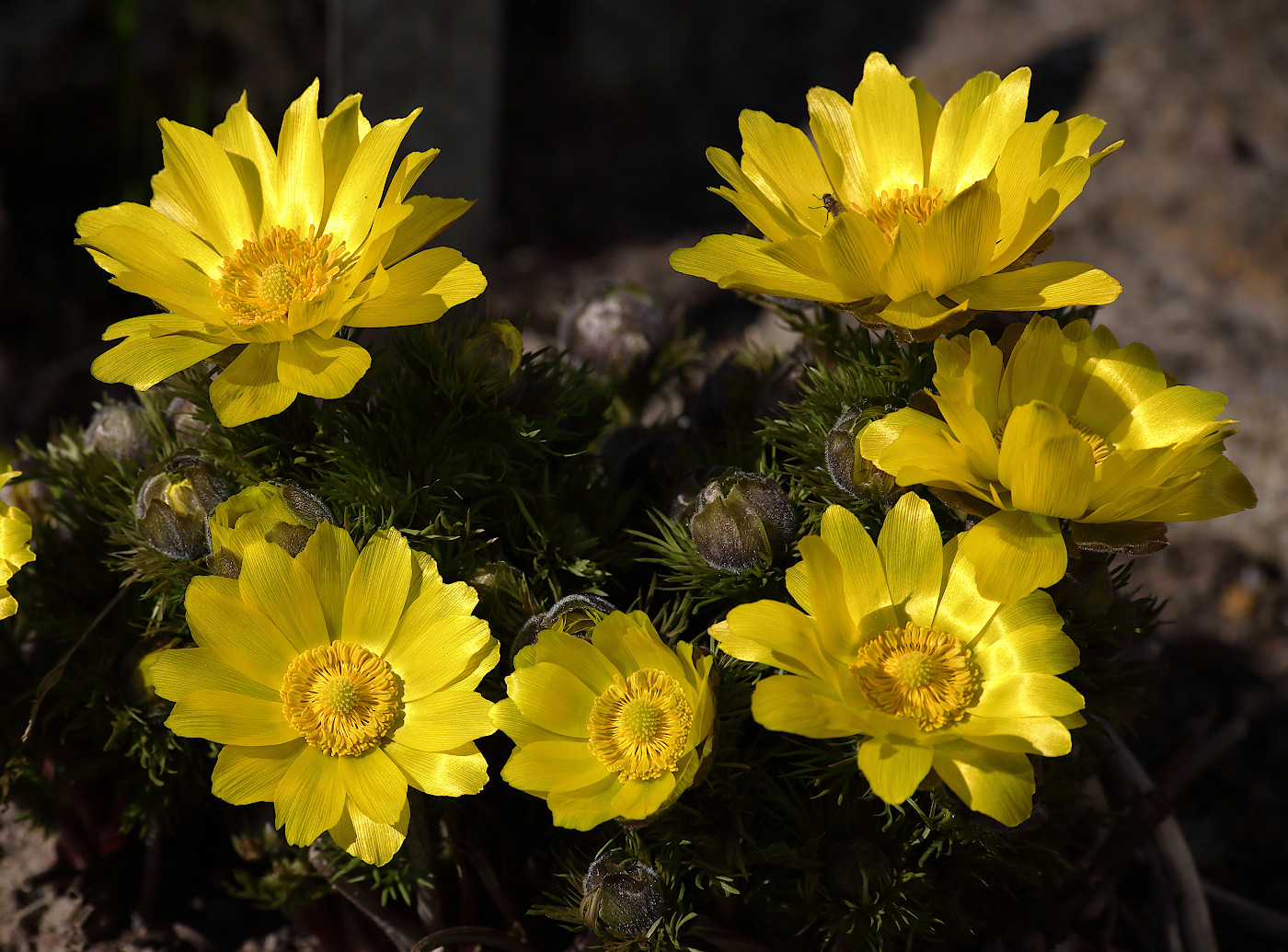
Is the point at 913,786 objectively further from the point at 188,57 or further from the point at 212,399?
the point at 188,57

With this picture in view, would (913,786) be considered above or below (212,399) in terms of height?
below

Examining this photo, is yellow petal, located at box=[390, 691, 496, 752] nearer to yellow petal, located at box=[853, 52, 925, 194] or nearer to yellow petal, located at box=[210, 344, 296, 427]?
yellow petal, located at box=[210, 344, 296, 427]

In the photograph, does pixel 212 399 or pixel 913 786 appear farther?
pixel 212 399

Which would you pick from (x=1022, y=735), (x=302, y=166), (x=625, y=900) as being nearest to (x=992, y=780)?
(x=1022, y=735)

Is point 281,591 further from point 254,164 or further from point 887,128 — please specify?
point 887,128

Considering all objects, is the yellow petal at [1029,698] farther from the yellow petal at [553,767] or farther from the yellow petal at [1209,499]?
the yellow petal at [553,767]

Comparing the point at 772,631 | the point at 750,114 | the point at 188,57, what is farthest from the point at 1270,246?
the point at 188,57

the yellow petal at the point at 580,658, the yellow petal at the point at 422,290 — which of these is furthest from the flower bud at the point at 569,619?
the yellow petal at the point at 422,290

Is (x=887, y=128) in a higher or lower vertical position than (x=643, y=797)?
higher
